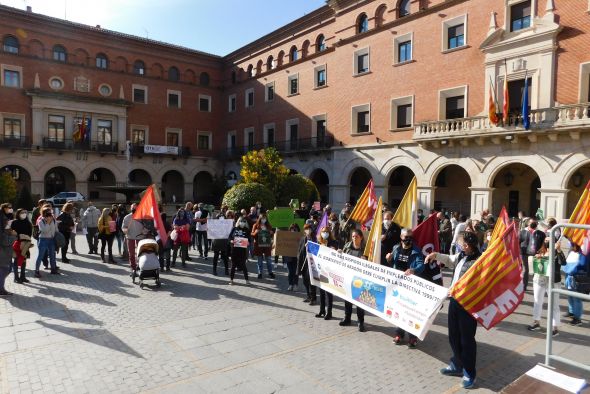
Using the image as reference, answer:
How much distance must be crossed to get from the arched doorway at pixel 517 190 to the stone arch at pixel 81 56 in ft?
106

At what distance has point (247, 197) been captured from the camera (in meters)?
16.9

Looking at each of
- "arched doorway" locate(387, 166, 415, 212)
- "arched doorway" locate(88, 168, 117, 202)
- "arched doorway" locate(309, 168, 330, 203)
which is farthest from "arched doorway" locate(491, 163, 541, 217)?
"arched doorway" locate(88, 168, 117, 202)

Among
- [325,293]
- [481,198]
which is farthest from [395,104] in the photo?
[325,293]

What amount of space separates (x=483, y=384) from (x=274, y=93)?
3054 centimetres

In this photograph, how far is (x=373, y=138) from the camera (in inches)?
979

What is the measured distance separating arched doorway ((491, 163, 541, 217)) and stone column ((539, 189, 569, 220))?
372 cm

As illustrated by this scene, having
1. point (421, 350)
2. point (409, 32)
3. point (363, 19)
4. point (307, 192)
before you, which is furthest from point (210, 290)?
point (363, 19)

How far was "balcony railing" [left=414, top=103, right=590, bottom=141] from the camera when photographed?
1603 cm

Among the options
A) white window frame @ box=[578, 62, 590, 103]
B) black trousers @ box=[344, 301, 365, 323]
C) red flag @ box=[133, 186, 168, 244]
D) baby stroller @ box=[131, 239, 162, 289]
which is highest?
white window frame @ box=[578, 62, 590, 103]

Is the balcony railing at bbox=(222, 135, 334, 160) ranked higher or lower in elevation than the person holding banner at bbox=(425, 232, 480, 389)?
higher

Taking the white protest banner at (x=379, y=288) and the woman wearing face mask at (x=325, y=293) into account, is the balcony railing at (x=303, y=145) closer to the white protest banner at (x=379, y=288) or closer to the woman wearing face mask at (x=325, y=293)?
the woman wearing face mask at (x=325, y=293)

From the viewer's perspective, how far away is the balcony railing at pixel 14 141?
29469 millimetres

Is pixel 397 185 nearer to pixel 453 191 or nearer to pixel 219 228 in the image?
pixel 453 191

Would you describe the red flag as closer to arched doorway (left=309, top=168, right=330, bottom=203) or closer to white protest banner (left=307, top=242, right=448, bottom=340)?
white protest banner (left=307, top=242, right=448, bottom=340)
